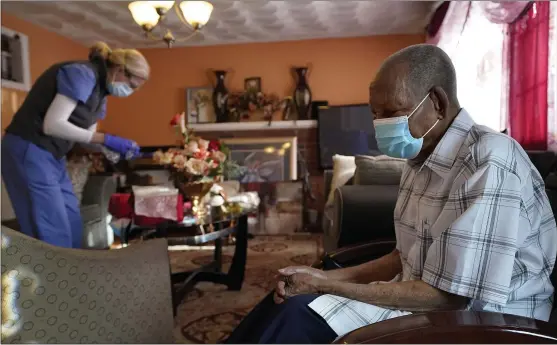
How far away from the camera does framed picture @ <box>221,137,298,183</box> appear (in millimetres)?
4766

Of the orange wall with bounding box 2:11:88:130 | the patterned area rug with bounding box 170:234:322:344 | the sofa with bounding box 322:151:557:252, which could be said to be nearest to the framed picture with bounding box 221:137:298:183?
the patterned area rug with bounding box 170:234:322:344

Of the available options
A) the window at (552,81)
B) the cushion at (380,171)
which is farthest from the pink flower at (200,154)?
the window at (552,81)

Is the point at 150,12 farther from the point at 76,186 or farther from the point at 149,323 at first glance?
the point at 149,323

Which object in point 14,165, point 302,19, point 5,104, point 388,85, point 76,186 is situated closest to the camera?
point 388,85

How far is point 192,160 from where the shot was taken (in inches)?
85.1

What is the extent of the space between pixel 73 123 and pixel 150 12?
1382mm

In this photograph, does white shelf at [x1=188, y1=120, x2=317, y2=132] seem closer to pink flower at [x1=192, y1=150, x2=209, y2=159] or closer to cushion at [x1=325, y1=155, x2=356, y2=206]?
cushion at [x1=325, y1=155, x2=356, y2=206]

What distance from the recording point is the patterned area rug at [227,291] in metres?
1.99

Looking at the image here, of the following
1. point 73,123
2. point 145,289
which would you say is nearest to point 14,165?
point 73,123

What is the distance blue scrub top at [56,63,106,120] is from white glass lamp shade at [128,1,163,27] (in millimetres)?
1277

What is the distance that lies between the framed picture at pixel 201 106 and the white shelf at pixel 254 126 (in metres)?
0.16

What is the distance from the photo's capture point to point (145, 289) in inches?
43.4

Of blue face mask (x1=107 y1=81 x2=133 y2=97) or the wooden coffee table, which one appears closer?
the wooden coffee table

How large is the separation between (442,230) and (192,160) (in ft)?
5.00
